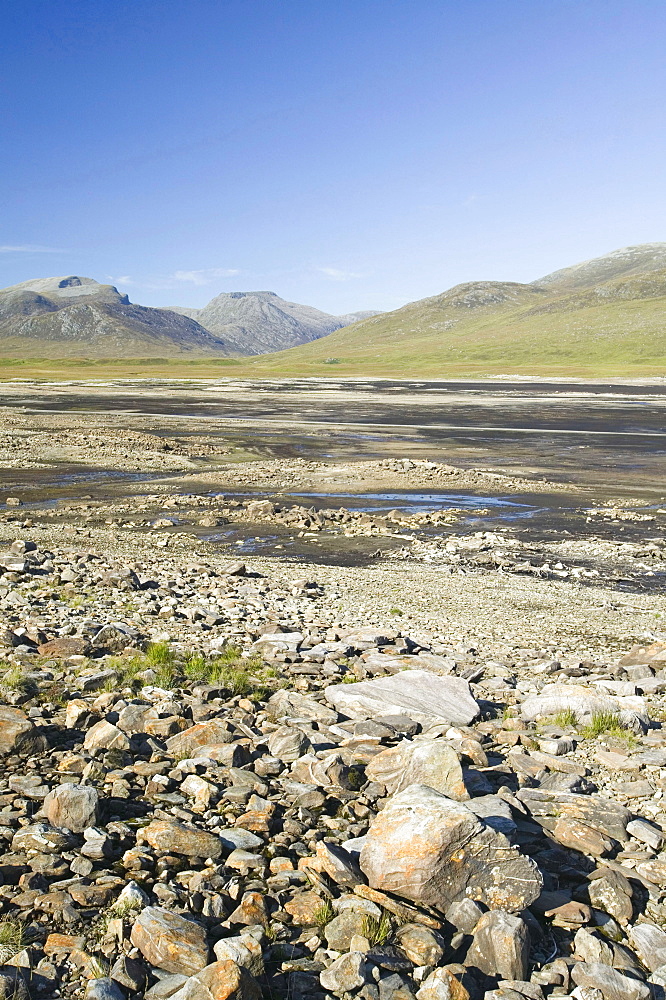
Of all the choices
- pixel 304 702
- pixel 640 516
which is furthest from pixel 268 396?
pixel 304 702

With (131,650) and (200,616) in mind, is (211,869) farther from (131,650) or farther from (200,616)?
(200,616)

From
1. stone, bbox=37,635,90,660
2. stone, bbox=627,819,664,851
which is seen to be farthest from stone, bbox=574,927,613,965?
Answer: stone, bbox=37,635,90,660

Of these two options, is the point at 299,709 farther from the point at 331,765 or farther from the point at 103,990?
the point at 103,990

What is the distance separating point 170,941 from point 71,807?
6.38ft

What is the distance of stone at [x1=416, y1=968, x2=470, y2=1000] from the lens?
15.8 feet

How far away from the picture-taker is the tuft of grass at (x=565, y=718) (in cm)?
934

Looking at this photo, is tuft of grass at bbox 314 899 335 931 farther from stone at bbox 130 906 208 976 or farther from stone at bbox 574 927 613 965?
stone at bbox 574 927 613 965

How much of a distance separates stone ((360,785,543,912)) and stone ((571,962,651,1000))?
0.61 meters

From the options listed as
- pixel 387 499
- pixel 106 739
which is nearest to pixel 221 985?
pixel 106 739

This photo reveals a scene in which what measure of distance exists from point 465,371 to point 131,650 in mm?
166380

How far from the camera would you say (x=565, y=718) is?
9.38 meters

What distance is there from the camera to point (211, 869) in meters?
6.11

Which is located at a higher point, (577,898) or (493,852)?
(493,852)

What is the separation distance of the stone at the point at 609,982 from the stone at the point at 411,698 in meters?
4.09
